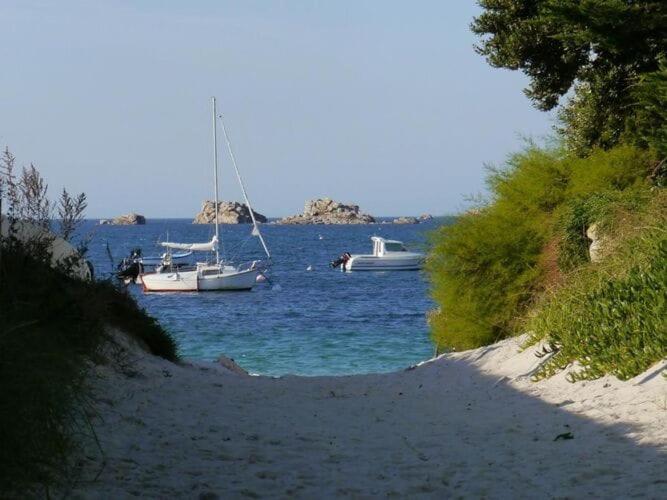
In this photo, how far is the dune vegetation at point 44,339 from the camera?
5.84 meters

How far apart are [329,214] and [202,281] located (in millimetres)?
138194

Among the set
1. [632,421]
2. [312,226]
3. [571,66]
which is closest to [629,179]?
[571,66]

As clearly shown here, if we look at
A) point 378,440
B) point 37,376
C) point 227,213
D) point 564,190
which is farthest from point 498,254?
point 227,213

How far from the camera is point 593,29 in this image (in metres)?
15.6

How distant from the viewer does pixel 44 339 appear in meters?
8.16

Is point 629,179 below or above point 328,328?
above

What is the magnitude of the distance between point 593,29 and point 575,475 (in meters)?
9.90

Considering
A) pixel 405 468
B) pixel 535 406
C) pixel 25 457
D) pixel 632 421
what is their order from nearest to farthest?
pixel 25 457 → pixel 405 468 → pixel 632 421 → pixel 535 406

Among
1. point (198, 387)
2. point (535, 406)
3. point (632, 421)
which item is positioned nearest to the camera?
point (632, 421)

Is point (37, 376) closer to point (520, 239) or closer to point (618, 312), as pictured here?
point (618, 312)

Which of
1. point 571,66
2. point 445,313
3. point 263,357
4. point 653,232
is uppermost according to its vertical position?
point 571,66

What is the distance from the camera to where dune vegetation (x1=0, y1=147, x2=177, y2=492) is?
5840mm

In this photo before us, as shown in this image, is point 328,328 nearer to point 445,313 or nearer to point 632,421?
point 445,313

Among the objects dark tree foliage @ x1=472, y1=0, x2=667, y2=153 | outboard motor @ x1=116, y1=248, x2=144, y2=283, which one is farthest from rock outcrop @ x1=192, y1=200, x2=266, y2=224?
dark tree foliage @ x1=472, y1=0, x2=667, y2=153
